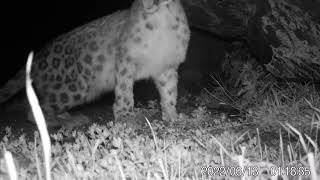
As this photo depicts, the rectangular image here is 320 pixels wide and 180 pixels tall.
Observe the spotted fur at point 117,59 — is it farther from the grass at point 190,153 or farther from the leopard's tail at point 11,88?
the grass at point 190,153

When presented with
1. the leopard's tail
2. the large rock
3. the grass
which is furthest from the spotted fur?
the large rock

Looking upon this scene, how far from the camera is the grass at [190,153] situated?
279 centimetres

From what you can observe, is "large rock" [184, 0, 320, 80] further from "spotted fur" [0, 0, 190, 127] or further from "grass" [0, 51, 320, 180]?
"spotted fur" [0, 0, 190, 127]

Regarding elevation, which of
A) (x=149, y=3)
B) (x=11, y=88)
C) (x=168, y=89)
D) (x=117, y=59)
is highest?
(x=149, y=3)

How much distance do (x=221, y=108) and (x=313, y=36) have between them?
1794mm

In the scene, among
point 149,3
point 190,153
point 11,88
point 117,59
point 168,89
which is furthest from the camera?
point 11,88

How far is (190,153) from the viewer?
3457 millimetres

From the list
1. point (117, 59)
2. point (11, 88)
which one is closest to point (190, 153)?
point (117, 59)

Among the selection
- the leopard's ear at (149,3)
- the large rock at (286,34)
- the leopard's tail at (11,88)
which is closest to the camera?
the large rock at (286,34)

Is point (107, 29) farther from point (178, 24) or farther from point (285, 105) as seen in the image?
point (285, 105)

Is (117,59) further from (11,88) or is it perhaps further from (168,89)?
(11,88)

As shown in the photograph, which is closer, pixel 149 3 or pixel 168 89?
pixel 149 3

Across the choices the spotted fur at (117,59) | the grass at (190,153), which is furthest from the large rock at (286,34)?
the spotted fur at (117,59)

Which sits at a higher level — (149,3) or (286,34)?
(149,3)
